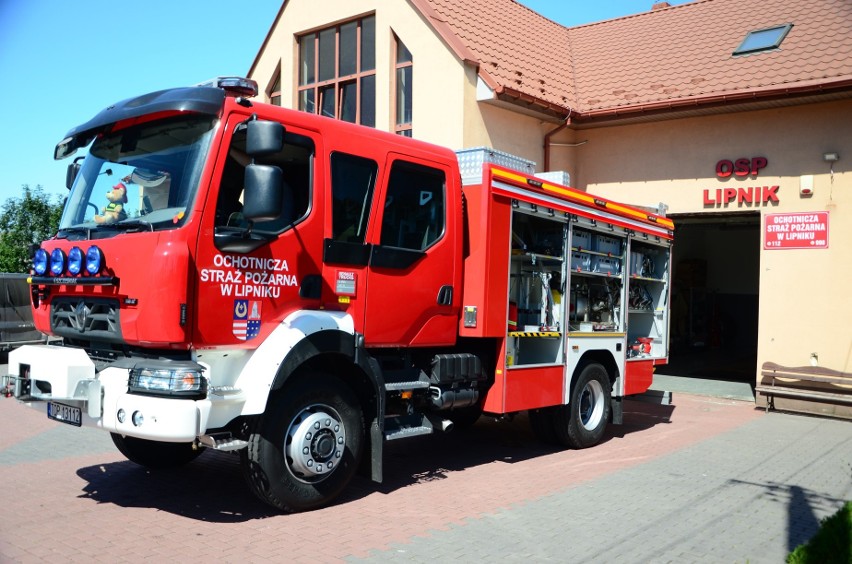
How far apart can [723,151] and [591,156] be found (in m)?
2.50

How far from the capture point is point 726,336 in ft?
82.2

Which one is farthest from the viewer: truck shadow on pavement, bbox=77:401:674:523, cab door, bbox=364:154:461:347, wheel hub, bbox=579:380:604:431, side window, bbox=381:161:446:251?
wheel hub, bbox=579:380:604:431

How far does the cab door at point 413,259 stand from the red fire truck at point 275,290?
0.02 m

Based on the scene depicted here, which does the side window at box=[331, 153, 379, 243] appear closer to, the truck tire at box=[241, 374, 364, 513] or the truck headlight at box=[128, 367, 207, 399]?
the truck tire at box=[241, 374, 364, 513]

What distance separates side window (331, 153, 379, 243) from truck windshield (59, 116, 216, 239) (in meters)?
1.13

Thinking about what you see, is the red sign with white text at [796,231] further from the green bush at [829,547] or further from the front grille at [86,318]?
the front grille at [86,318]

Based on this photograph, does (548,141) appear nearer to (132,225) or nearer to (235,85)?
(235,85)

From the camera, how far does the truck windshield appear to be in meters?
5.27

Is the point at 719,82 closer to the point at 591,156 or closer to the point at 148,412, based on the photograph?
the point at 591,156

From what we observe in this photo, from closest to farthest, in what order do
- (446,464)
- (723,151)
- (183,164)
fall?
(183,164) → (446,464) → (723,151)

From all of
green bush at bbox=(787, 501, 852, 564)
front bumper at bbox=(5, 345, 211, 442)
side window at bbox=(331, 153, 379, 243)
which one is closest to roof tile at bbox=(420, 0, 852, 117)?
side window at bbox=(331, 153, 379, 243)

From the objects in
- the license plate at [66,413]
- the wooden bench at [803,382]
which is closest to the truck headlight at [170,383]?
the license plate at [66,413]

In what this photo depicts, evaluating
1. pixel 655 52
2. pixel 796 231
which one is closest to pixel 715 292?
pixel 655 52

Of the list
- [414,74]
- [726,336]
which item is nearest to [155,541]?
[414,74]
